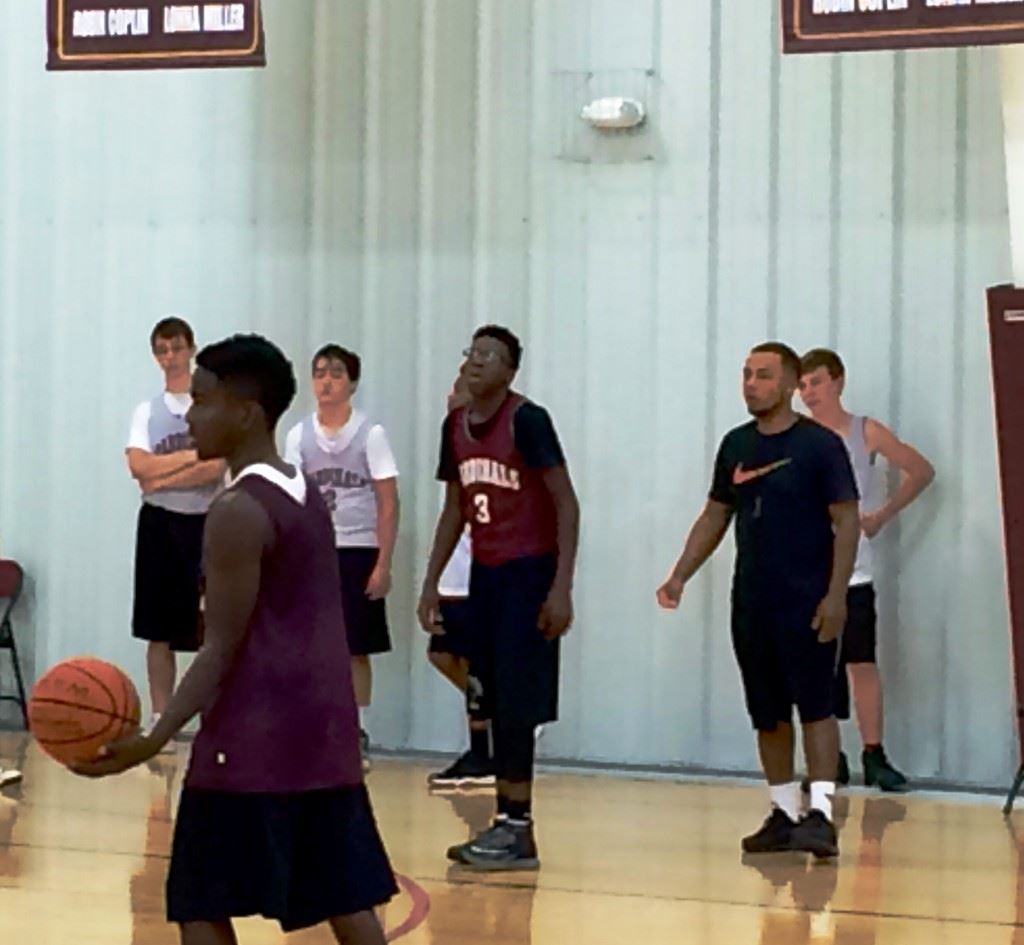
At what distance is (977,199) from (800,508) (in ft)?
9.13

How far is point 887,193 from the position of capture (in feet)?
32.8

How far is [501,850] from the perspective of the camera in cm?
741

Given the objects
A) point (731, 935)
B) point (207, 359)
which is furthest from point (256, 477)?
point (731, 935)

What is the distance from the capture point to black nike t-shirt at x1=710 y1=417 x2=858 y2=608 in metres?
7.68

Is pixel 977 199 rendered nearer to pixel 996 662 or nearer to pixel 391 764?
pixel 996 662

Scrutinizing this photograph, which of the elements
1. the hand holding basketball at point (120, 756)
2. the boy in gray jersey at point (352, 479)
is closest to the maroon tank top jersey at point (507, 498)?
the boy in gray jersey at point (352, 479)

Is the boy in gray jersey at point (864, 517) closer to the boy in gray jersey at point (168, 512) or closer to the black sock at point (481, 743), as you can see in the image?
the black sock at point (481, 743)

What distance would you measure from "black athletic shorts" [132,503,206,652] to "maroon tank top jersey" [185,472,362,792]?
5719mm

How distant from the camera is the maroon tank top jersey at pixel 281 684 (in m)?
4.52

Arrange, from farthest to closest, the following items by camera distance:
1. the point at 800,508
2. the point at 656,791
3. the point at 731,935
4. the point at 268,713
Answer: the point at 656,791 < the point at 800,508 < the point at 731,935 < the point at 268,713

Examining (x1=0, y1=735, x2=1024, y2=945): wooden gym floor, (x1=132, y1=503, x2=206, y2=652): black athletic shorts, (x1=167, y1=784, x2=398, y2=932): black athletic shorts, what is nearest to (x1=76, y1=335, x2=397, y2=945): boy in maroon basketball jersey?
(x1=167, y1=784, x2=398, y2=932): black athletic shorts

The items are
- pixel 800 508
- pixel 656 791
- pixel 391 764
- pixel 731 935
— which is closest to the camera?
pixel 731 935

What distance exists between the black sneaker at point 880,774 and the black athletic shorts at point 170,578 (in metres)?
3.29

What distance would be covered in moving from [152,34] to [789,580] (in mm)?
3478
